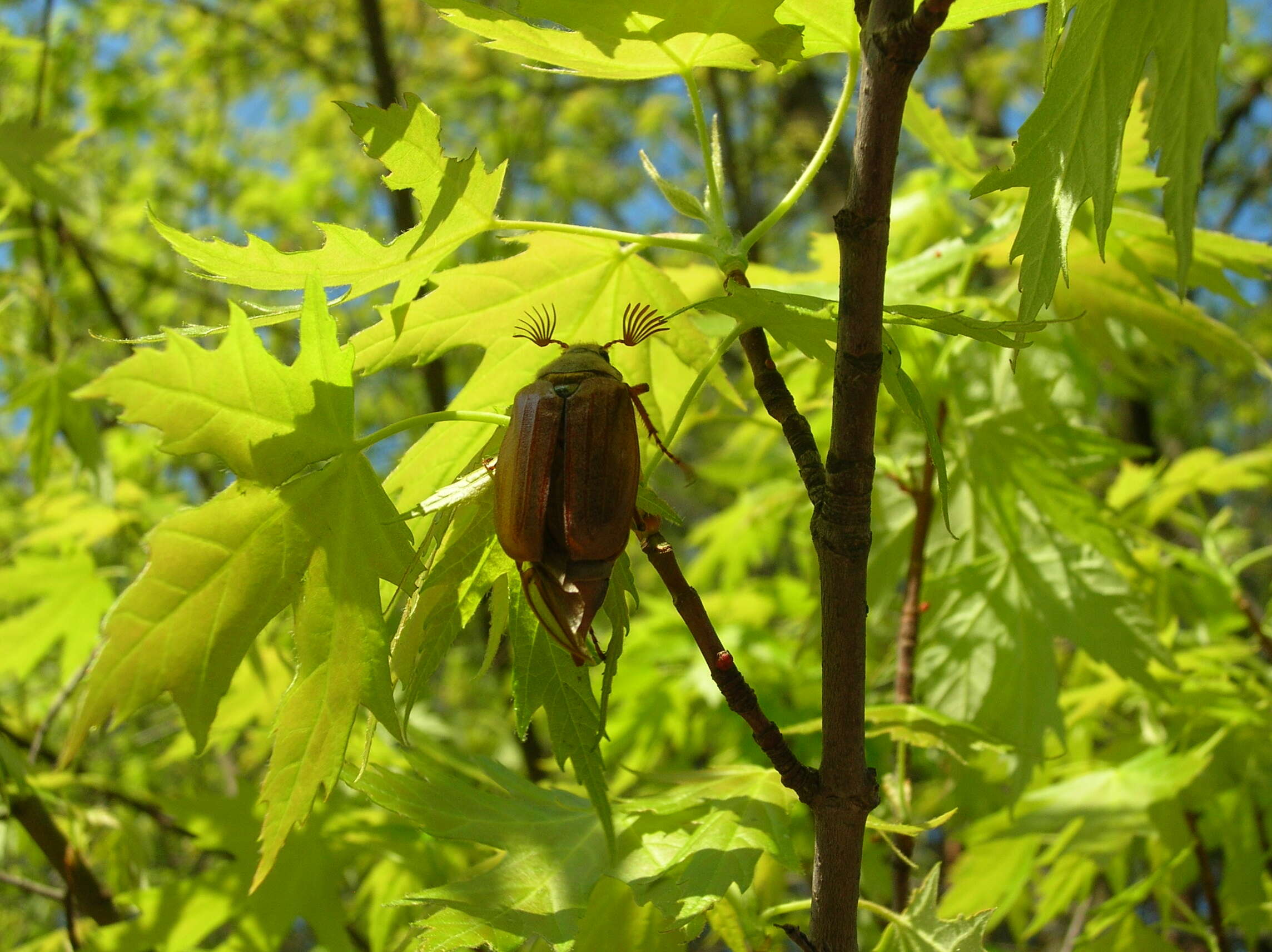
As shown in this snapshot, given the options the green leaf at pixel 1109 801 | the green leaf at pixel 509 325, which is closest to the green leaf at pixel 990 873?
the green leaf at pixel 1109 801

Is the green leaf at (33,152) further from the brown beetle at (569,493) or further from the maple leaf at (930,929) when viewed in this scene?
the maple leaf at (930,929)

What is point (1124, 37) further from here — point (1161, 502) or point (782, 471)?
point (1161, 502)

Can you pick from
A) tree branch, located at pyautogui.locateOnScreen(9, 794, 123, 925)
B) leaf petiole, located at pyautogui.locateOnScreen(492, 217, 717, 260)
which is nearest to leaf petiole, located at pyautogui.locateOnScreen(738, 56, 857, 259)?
leaf petiole, located at pyautogui.locateOnScreen(492, 217, 717, 260)

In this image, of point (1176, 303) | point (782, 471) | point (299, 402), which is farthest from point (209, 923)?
point (1176, 303)

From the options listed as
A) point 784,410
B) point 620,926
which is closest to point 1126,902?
point 620,926

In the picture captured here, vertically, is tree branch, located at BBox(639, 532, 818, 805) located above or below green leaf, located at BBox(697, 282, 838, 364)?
below

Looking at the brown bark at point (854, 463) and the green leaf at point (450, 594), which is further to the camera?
the green leaf at point (450, 594)

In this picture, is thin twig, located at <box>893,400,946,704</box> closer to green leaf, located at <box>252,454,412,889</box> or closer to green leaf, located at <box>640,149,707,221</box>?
green leaf, located at <box>640,149,707,221</box>
